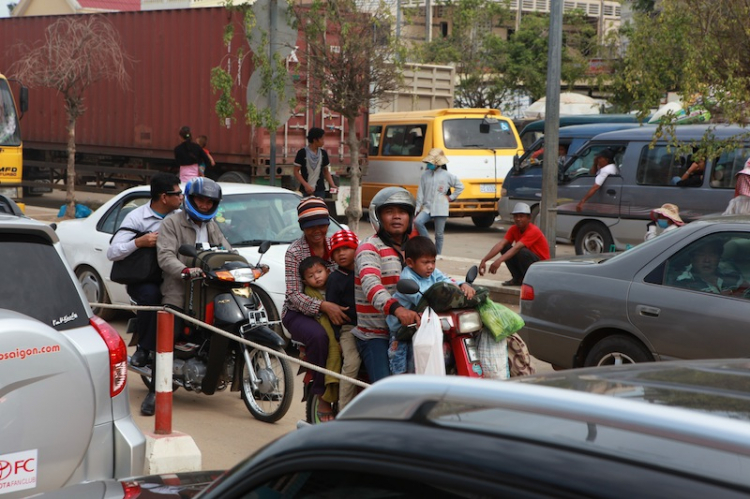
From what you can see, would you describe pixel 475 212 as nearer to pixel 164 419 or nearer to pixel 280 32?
pixel 280 32

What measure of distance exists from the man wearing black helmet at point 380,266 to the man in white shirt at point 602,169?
32.5 ft

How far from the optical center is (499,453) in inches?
67.9

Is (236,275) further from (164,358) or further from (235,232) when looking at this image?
(235,232)

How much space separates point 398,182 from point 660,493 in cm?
1830

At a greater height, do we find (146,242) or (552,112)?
(552,112)

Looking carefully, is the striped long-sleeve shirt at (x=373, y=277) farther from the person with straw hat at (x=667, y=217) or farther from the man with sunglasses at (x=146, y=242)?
the person with straw hat at (x=667, y=217)

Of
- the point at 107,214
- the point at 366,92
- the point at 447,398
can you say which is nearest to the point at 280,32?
the point at 107,214

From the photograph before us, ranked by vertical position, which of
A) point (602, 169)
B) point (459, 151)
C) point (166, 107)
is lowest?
point (602, 169)

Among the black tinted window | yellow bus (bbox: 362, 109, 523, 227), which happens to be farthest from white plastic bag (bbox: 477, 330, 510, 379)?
yellow bus (bbox: 362, 109, 523, 227)

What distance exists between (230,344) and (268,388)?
0.46m

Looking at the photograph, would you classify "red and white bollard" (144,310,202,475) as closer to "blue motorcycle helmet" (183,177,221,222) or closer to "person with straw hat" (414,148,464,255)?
"blue motorcycle helmet" (183,177,221,222)

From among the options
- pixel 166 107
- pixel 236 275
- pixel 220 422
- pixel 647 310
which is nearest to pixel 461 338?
pixel 647 310

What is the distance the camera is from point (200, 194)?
7117 mm

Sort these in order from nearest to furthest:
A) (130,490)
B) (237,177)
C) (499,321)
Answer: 1. (130,490)
2. (499,321)
3. (237,177)
